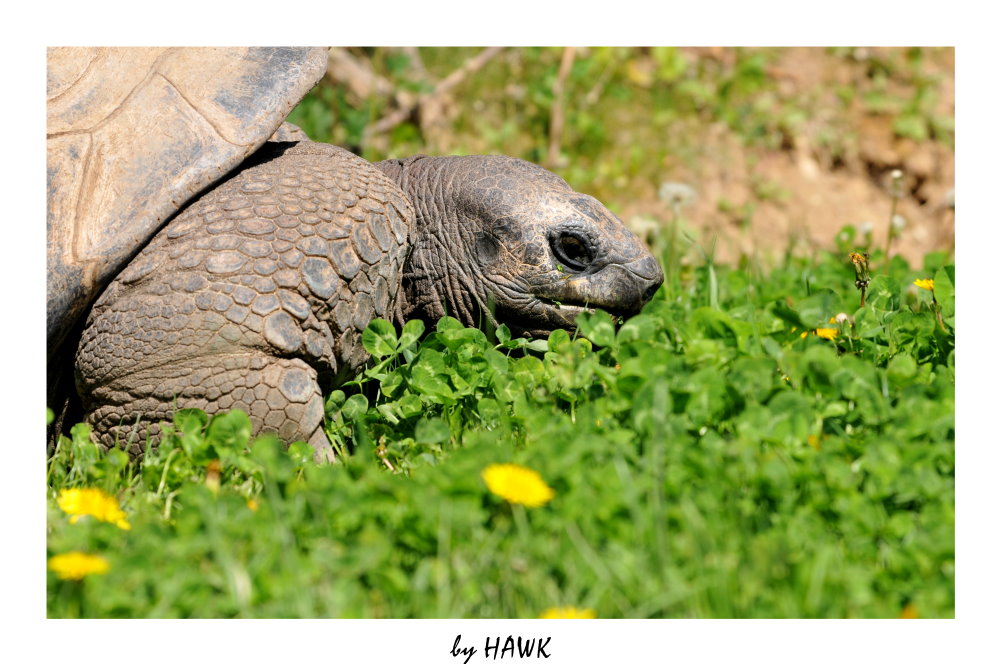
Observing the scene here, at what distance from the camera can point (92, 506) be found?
2338mm

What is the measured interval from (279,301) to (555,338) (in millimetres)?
890

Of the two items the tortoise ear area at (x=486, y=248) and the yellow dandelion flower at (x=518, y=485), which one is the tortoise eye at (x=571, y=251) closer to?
the tortoise ear area at (x=486, y=248)

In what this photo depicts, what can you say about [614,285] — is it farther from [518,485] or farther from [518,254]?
[518,485]

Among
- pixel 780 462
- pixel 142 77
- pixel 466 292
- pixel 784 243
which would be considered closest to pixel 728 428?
pixel 780 462

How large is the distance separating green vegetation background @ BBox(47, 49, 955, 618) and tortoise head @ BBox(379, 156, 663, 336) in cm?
14

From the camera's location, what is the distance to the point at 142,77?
2982mm

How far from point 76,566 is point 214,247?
3.82 ft

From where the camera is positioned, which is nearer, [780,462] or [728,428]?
[780,462]

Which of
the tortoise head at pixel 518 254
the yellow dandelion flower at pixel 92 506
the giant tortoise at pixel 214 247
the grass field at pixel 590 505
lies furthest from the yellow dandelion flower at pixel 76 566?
the tortoise head at pixel 518 254

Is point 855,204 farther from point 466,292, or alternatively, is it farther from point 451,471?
point 451,471

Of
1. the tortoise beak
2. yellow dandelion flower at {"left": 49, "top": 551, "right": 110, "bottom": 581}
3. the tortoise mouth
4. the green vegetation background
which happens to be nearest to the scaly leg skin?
the green vegetation background

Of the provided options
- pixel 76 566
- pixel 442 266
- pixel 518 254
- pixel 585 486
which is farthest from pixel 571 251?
pixel 76 566

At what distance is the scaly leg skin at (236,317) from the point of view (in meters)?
2.79

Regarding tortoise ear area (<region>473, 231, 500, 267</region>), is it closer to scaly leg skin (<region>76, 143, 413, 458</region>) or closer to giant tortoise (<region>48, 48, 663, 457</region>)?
giant tortoise (<region>48, 48, 663, 457</region>)
